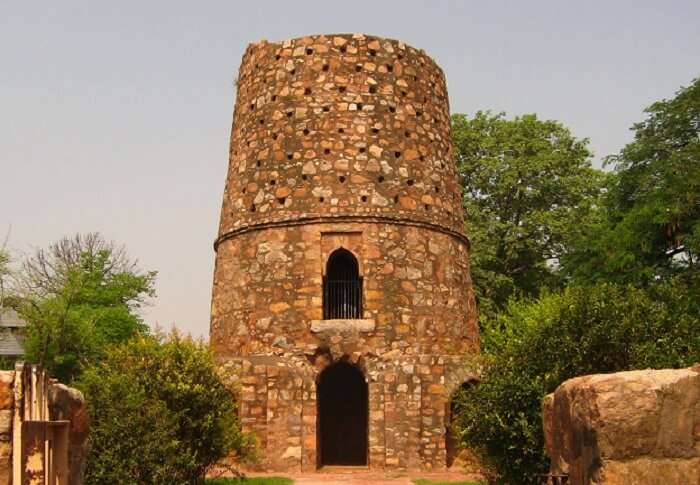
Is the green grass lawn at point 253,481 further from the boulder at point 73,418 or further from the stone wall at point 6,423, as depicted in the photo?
the stone wall at point 6,423

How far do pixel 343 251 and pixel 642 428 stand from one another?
13646 millimetres

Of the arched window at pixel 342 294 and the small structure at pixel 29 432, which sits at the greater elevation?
the arched window at pixel 342 294

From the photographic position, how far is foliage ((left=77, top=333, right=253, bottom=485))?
39.5 feet

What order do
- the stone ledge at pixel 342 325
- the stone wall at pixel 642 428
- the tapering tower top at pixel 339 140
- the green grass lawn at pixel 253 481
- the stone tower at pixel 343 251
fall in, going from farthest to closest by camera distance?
the tapering tower top at pixel 339 140
the stone ledge at pixel 342 325
the stone tower at pixel 343 251
the green grass lawn at pixel 253 481
the stone wall at pixel 642 428

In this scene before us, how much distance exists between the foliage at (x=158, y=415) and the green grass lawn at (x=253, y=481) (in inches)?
30.4

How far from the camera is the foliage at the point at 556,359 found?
43.7 ft

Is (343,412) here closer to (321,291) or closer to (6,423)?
(321,291)

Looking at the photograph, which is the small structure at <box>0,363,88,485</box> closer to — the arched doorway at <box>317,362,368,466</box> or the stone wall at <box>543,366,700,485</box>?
the stone wall at <box>543,366,700,485</box>

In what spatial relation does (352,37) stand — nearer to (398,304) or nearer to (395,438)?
(398,304)

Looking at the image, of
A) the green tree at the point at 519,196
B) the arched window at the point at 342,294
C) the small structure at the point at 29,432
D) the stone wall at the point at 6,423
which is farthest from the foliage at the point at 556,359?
the green tree at the point at 519,196

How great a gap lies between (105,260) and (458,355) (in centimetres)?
1706

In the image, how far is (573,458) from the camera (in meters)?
5.93

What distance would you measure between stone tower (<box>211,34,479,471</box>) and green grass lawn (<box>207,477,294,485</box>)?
108cm

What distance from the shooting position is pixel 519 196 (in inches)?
1088
